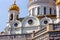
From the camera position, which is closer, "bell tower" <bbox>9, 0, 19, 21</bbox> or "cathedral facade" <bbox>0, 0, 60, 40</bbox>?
"cathedral facade" <bbox>0, 0, 60, 40</bbox>

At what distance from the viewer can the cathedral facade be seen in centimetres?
3300

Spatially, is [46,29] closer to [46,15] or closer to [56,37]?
[56,37]

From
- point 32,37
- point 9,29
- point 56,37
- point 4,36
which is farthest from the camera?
point 9,29

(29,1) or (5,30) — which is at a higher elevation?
(29,1)

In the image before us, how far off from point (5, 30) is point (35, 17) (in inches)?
215

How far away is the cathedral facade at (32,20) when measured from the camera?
108ft

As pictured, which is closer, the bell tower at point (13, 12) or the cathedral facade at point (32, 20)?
the cathedral facade at point (32, 20)

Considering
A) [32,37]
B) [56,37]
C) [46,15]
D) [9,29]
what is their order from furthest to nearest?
[46,15], [9,29], [32,37], [56,37]

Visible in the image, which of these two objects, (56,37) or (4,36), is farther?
(4,36)

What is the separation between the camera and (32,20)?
4303cm

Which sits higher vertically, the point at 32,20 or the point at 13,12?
the point at 13,12

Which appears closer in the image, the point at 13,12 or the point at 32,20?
the point at 32,20

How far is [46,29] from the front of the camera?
87.7 feet

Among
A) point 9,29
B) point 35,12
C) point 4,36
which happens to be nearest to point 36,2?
point 35,12
